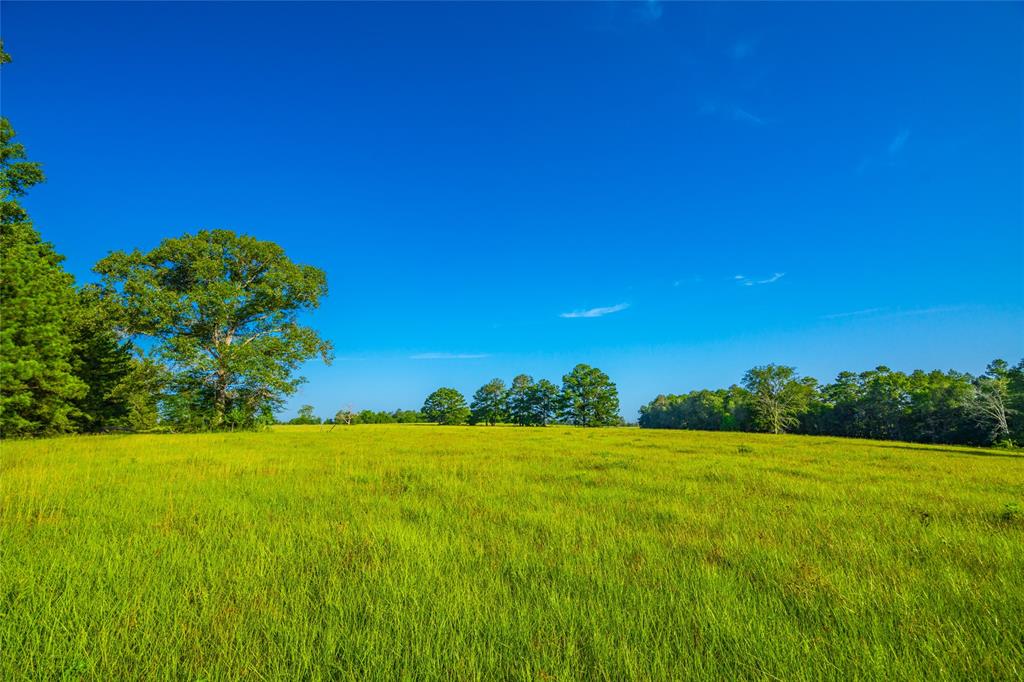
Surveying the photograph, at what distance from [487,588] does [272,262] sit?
121 ft

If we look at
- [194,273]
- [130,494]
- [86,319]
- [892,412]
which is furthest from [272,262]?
[892,412]

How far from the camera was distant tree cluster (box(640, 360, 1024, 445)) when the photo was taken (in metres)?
44.8

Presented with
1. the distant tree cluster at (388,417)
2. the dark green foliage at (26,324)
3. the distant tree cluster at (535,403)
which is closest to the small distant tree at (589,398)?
the distant tree cluster at (535,403)

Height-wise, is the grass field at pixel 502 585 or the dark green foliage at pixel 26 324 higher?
the dark green foliage at pixel 26 324

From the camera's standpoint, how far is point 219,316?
2869 cm

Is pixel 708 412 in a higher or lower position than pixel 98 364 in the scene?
lower

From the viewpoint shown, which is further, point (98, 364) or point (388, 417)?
point (388, 417)

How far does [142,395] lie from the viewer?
2958 centimetres

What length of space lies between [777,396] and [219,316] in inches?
3365

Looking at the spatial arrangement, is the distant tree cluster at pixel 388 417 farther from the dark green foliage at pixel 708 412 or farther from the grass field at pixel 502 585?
the grass field at pixel 502 585

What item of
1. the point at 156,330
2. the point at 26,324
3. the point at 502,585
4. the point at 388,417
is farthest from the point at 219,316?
the point at 388,417

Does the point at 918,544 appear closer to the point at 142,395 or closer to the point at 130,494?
the point at 130,494

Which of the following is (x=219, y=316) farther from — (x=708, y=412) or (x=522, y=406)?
(x=708, y=412)

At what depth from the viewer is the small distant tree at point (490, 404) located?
101938 millimetres
